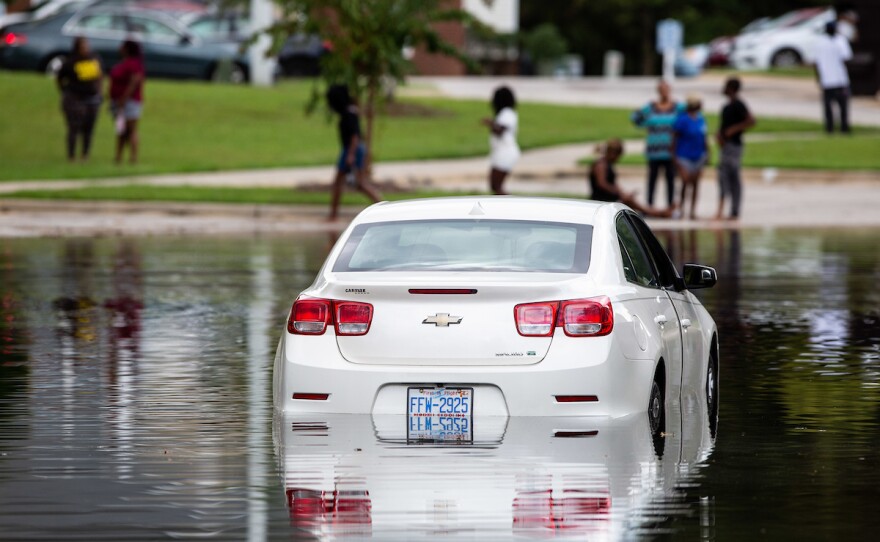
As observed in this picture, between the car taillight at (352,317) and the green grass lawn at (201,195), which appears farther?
the green grass lawn at (201,195)

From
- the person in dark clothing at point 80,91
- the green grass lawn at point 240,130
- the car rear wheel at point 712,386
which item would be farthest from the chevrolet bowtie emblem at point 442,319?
the person in dark clothing at point 80,91

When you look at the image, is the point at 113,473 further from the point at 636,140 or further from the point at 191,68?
the point at 191,68

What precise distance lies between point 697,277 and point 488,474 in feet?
8.42

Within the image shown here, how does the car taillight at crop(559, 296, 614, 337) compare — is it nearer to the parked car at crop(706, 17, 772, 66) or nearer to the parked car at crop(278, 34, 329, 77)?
the parked car at crop(278, 34, 329, 77)

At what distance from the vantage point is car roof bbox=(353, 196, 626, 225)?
9945mm

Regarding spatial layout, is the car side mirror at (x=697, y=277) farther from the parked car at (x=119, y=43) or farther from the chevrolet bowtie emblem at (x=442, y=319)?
the parked car at (x=119, y=43)

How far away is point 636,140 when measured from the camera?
4034 centimetres

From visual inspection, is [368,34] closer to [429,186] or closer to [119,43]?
[429,186]

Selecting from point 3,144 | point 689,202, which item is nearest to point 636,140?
point 689,202

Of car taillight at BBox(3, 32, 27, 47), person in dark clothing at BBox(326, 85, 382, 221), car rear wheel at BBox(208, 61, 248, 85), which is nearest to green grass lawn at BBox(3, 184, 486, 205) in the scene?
person in dark clothing at BBox(326, 85, 382, 221)

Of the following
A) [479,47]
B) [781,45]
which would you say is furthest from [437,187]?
[479,47]

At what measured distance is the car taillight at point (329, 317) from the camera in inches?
368

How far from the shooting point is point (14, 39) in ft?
149

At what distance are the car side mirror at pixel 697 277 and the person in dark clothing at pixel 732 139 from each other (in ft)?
55.4
